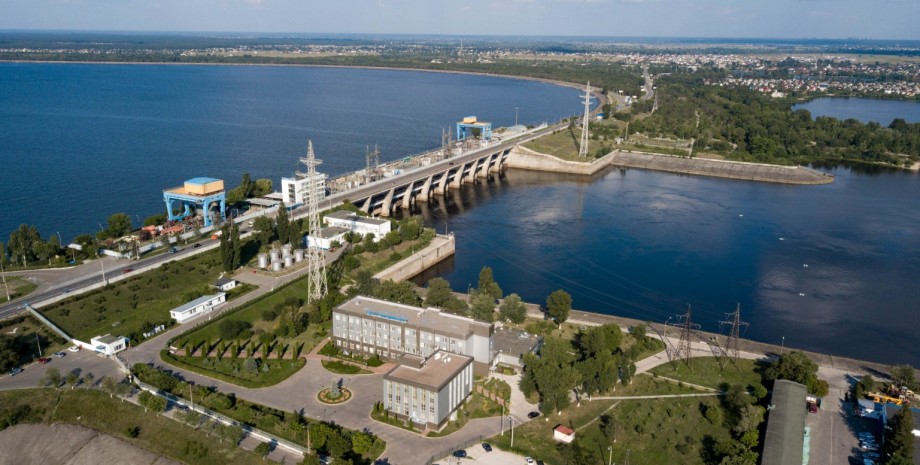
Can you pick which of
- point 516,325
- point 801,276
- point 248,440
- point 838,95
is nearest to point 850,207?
point 801,276

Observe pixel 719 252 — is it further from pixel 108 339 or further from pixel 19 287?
pixel 19 287

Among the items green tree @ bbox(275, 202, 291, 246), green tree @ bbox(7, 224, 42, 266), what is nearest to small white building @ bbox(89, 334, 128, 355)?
green tree @ bbox(7, 224, 42, 266)

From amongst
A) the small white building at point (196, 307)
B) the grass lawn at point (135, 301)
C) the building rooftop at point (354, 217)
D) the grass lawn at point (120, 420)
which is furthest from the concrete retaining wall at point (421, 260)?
the grass lawn at point (120, 420)

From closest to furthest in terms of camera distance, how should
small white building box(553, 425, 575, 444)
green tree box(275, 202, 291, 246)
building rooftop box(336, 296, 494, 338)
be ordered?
small white building box(553, 425, 575, 444), building rooftop box(336, 296, 494, 338), green tree box(275, 202, 291, 246)

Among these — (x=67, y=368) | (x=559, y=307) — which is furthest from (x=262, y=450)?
(x=559, y=307)

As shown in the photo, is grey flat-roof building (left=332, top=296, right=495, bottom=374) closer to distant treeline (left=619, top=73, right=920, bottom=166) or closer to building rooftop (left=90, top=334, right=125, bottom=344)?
building rooftop (left=90, top=334, right=125, bottom=344)

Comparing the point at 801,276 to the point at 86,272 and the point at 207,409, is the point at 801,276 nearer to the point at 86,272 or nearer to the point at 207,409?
the point at 207,409
